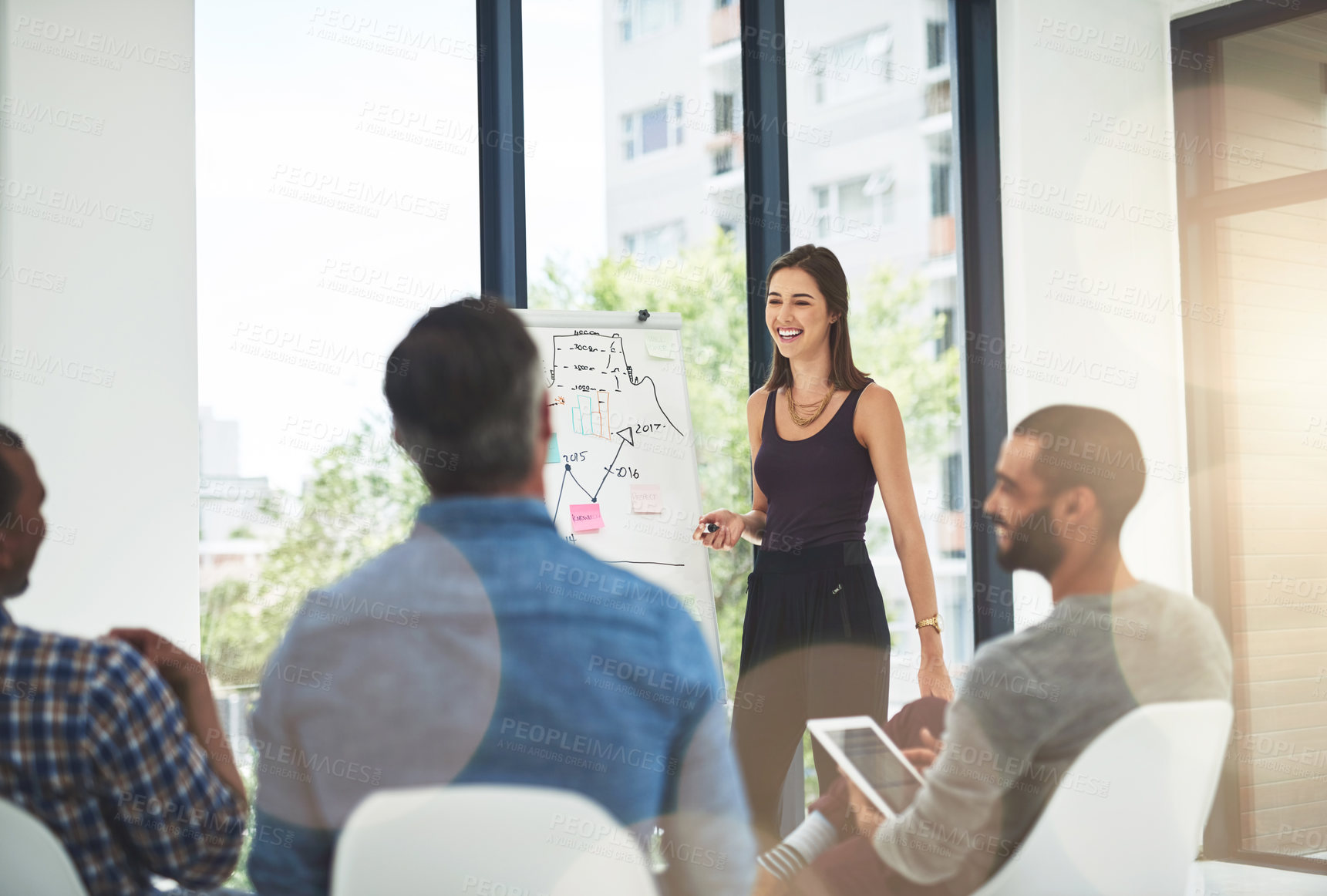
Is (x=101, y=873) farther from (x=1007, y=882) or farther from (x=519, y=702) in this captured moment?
(x=1007, y=882)

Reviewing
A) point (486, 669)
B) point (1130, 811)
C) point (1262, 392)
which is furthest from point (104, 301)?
point (1262, 392)

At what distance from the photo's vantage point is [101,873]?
1201 mm

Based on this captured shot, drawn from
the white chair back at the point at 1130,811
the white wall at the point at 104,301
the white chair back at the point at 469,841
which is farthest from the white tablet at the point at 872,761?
the white wall at the point at 104,301

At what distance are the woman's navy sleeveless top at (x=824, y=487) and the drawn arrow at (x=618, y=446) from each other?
1.56ft

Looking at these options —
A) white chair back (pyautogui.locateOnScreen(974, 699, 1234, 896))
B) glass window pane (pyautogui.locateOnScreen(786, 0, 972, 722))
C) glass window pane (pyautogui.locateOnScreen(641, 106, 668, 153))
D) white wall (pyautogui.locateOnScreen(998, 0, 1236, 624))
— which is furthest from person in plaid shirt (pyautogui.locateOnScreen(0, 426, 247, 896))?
white wall (pyautogui.locateOnScreen(998, 0, 1236, 624))

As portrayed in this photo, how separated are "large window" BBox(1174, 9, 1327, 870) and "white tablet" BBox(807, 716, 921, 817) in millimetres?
2547

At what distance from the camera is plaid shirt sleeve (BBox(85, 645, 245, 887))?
3.71 feet

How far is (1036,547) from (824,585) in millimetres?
1008

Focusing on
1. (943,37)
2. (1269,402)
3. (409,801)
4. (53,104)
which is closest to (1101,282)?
(1269,402)

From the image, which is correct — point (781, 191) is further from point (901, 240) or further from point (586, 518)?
point (586, 518)

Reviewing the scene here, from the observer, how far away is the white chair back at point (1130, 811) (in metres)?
1.25

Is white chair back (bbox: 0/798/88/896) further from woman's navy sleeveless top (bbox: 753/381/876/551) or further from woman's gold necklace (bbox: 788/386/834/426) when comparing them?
woman's gold necklace (bbox: 788/386/834/426)

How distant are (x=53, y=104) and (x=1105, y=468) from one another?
2224mm

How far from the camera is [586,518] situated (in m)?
2.61
